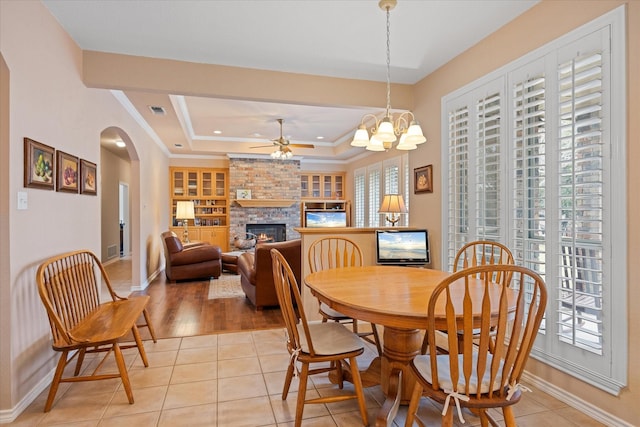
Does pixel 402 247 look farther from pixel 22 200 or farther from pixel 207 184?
pixel 207 184

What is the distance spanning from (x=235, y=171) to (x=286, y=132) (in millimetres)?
1934

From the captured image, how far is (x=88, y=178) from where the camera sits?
10.3 ft

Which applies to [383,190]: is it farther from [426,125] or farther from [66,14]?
[66,14]

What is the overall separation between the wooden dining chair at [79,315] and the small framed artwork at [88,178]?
61 centimetres

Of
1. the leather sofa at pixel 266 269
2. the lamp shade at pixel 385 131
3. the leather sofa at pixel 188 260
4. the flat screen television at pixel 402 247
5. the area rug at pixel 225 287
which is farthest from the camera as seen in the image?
the leather sofa at pixel 188 260

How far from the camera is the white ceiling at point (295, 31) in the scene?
2432mm

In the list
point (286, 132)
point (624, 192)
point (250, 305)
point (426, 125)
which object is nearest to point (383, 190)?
point (286, 132)

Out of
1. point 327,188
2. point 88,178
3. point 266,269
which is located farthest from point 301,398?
point 327,188

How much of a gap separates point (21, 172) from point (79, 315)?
3.57 feet

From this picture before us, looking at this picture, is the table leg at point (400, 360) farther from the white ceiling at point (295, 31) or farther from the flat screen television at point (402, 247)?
the white ceiling at point (295, 31)

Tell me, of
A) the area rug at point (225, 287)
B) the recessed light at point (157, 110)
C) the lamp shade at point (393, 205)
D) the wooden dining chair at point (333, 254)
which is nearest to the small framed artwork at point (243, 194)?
the area rug at point (225, 287)

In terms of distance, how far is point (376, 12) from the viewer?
251 cm

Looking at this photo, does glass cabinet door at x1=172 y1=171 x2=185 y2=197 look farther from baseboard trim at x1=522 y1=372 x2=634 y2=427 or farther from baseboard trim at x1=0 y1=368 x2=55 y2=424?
baseboard trim at x1=522 y1=372 x2=634 y2=427

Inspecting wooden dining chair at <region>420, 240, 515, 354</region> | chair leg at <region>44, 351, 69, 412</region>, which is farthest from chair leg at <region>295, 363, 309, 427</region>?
chair leg at <region>44, 351, 69, 412</region>
